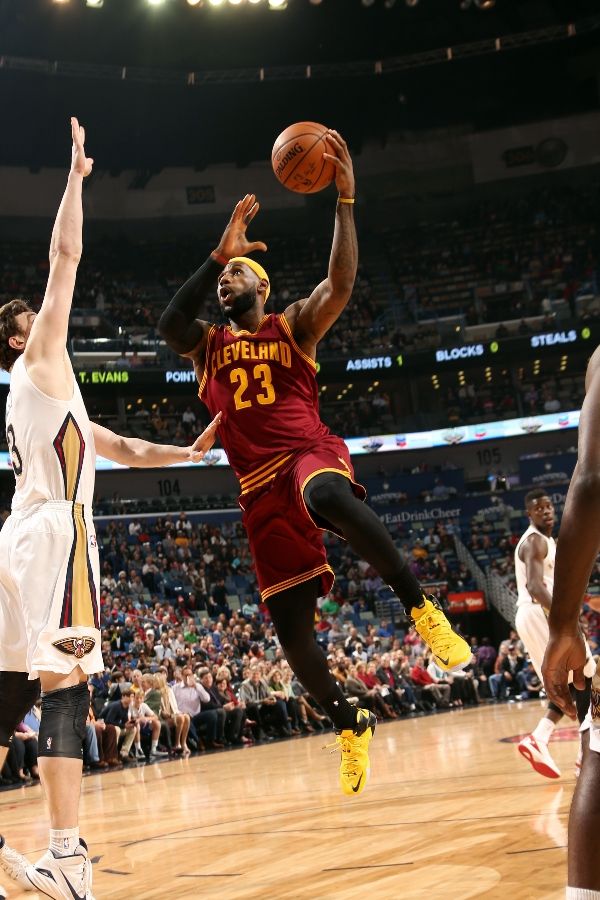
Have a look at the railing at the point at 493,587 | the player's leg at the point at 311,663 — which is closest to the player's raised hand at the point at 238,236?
the player's leg at the point at 311,663

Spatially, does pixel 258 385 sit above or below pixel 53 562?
above

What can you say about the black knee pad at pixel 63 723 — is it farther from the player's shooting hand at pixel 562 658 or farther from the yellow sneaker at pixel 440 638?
the player's shooting hand at pixel 562 658

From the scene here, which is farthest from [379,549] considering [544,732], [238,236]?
[544,732]

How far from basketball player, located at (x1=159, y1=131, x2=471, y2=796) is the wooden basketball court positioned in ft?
2.06

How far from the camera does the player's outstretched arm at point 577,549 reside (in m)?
2.26

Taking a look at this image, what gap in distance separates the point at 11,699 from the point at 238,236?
281cm

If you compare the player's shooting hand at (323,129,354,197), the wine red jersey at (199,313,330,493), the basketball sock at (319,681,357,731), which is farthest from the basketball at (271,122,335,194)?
the basketball sock at (319,681,357,731)

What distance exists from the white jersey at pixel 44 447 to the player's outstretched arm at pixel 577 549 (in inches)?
94.0

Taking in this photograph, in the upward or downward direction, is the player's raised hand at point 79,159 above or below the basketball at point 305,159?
below

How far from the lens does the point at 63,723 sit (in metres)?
3.85

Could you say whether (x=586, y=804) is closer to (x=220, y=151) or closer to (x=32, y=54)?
(x=32, y=54)

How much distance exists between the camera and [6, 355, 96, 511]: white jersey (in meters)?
4.13

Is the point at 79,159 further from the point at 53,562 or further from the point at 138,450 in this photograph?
the point at 53,562

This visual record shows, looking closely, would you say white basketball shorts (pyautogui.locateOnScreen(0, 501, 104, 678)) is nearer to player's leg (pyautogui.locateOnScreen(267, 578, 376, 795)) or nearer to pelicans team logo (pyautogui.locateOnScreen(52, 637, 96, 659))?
pelicans team logo (pyautogui.locateOnScreen(52, 637, 96, 659))
